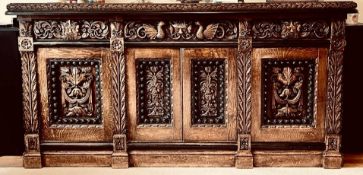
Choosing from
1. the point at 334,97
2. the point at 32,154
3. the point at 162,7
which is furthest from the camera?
the point at 32,154

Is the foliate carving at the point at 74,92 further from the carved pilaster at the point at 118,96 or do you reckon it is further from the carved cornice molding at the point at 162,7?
the carved cornice molding at the point at 162,7

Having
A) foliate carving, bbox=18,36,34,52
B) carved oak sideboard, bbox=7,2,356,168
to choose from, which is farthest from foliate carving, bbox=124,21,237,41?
foliate carving, bbox=18,36,34,52

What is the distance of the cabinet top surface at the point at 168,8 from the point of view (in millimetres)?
2818

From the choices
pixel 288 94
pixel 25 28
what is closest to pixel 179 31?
pixel 288 94

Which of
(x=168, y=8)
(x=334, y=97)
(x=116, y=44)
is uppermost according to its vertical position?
(x=168, y=8)

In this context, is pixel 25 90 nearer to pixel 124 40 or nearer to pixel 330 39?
pixel 124 40

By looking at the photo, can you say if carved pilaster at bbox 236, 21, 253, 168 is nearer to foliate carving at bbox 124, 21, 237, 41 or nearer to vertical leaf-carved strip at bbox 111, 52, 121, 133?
foliate carving at bbox 124, 21, 237, 41

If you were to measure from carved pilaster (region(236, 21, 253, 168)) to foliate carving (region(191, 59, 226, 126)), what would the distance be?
91 millimetres

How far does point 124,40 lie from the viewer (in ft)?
9.61

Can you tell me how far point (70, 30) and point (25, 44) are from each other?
0.26 m

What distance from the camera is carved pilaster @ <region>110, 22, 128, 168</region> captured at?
2922 millimetres

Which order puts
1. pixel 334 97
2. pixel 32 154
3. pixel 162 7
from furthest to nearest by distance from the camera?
pixel 32 154 < pixel 334 97 < pixel 162 7

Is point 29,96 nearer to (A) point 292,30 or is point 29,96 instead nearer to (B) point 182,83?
(B) point 182,83

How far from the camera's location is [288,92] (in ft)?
9.73
